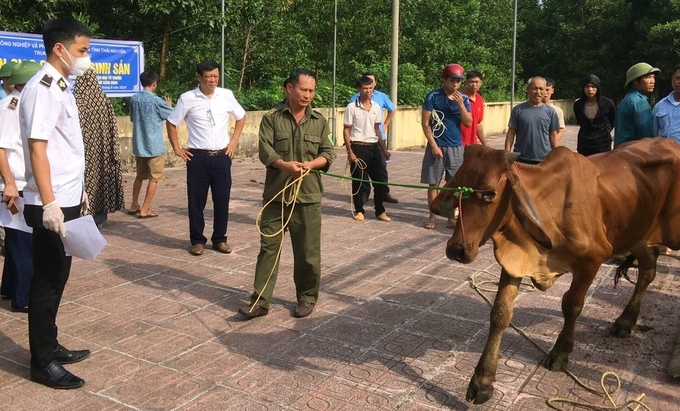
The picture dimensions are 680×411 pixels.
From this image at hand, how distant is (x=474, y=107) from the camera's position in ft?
28.3

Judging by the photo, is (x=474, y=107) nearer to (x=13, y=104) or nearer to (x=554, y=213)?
(x=554, y=213)

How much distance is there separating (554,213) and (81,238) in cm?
273

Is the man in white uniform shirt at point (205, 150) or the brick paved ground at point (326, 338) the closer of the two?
the brick paved ground at point (326, 338)

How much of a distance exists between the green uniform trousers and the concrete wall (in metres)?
8.31

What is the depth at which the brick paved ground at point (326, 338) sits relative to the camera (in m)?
4.04

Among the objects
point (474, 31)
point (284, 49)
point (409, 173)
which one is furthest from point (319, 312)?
point (474, 31)

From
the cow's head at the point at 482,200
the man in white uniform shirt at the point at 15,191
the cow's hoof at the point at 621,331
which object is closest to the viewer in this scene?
the cow's head at the point at 482,200

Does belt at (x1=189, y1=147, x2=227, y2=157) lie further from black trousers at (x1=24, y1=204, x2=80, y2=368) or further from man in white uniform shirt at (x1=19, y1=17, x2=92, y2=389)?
black trousers at (x1=24, y1=204, x2=80, y2=368)

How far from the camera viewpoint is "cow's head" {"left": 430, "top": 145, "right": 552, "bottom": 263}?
12.3 ft

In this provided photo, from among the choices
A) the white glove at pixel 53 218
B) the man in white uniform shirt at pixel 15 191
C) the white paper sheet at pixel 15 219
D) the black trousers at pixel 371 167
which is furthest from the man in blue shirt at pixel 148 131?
the white glove at pixel 53 218

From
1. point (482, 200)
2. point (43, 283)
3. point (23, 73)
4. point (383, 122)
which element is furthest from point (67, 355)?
point (383, 122)

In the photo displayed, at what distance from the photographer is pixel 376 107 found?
9.25 metres

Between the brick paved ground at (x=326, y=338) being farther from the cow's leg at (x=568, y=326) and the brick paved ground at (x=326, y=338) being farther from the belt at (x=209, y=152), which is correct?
the belt at (x=209, y=152)

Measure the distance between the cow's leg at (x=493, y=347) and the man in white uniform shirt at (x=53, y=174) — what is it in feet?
7.61
